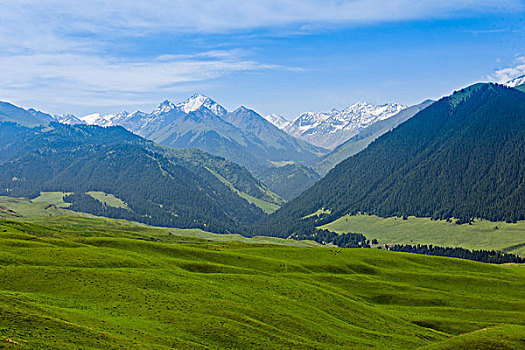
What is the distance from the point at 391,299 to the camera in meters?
124

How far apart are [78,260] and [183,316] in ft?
129

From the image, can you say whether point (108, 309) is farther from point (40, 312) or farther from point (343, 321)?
point (343, 321)

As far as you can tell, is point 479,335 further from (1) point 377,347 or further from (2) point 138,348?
(2) point 138,348

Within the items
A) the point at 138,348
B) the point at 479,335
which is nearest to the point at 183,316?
the point at 138,348

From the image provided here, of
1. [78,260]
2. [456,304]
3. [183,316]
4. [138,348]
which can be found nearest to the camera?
[138,348]

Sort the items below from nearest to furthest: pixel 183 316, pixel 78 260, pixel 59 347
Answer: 1. pixel 59 347
2. pixel 183 316
3. pixel 78 260

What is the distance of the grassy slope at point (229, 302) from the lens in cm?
6334

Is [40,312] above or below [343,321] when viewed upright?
above

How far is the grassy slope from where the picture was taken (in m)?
63.3

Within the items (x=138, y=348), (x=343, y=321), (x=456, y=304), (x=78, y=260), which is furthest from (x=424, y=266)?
(x=138, y=348)

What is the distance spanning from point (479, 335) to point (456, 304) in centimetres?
4797

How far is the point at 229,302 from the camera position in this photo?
85.6 metres

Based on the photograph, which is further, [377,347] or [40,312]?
[377,347]

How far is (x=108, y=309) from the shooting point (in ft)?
245
